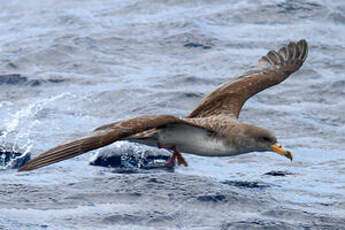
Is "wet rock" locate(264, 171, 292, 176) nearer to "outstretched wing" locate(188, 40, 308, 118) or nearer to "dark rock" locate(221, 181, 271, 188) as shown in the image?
"dark rock" locate(221, 181, 271, 188)

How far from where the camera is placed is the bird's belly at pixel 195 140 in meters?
9.36

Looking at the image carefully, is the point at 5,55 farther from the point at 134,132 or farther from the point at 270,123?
the point at 134,132

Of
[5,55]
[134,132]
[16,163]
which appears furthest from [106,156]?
[5,55]

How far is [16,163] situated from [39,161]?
8.86 feet

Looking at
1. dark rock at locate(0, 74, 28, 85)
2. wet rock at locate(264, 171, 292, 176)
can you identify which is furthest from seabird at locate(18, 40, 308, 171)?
dark rock at locate(0, 74, 28, 85)

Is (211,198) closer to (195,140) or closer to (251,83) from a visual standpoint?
(195,140)

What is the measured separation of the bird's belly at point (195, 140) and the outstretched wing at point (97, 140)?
0.75 metres

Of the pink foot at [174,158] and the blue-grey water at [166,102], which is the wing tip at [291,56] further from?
the pink foot at [174,158]

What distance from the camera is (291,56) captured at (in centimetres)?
1199

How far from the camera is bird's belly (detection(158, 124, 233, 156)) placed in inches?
368

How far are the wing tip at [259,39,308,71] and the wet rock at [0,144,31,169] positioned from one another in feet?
13.4

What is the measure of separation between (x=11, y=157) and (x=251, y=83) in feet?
11.8

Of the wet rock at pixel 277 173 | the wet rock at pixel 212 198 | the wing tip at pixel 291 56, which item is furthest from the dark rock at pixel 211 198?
the wing tip at pixel 291 56

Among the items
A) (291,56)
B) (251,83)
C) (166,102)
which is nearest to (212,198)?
(251,83)
